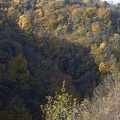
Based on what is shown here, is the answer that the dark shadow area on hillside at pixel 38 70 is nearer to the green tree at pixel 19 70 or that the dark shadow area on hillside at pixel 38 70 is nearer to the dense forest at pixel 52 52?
the dense forest at pixel 52 52

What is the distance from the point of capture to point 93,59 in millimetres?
53656

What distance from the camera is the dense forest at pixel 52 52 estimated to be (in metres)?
36.2

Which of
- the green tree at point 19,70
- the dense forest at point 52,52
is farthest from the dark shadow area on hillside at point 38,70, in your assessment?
the green tree at point 19,70

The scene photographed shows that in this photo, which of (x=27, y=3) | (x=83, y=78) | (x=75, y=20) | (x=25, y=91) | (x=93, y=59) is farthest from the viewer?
(x=27, y=3)

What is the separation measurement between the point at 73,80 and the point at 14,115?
70.6 ft

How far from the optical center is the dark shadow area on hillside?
34.4 meters

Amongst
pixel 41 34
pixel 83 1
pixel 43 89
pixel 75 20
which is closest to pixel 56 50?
pixel 41 34

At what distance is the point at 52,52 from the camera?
54.2 meters

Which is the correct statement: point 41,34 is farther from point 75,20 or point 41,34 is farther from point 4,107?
point 4,107

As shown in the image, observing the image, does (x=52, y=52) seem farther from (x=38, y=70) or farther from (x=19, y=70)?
(x=19, y=70)

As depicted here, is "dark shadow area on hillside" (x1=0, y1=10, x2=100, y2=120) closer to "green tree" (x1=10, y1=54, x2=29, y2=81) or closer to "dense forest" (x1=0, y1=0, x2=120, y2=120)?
"dense forest" (x1=0, y1=0, x2=120, y2=120)

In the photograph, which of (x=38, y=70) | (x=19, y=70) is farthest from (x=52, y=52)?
(x=19, y=70)

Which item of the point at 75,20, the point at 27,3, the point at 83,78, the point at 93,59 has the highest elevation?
the point at 27,3

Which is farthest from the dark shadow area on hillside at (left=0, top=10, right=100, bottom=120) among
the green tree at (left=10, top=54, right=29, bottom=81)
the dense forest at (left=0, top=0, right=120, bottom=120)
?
the green tree at (left=10, top=54, right=29, bottom=81)
